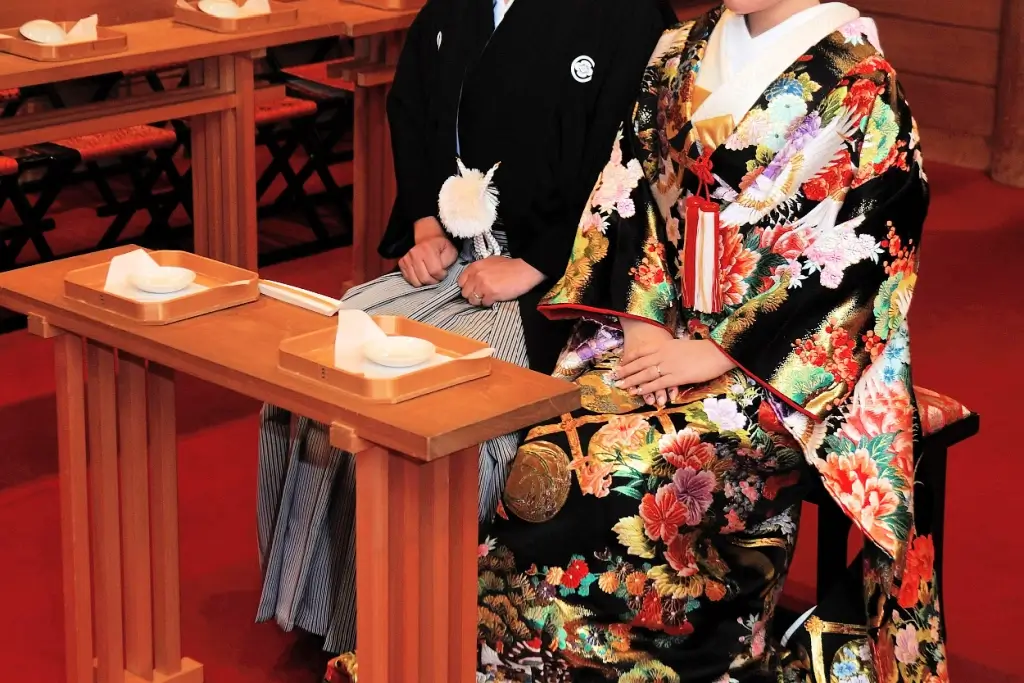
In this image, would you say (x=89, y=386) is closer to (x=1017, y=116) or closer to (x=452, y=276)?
(x=452, y=276)

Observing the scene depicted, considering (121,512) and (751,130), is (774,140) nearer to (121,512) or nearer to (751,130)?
(751,130)

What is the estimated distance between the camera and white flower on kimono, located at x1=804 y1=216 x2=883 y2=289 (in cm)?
241

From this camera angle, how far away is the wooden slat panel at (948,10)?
6531 mm

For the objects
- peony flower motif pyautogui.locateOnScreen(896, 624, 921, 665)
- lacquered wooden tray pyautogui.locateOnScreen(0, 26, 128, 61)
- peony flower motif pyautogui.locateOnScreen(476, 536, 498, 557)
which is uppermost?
lacquered wooden tray pyautogui.locateOnScreen(0, 26, 128, 61)

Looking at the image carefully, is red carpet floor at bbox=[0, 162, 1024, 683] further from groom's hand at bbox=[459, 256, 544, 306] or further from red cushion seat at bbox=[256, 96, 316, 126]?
groom's hand at bbox=[459, 256, 544, 306]

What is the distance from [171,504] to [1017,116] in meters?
4.74

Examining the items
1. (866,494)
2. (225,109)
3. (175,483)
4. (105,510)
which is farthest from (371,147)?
(866,494)

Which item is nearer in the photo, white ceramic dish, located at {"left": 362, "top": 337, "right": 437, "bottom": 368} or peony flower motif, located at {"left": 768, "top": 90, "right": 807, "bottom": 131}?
white ceramic dish, located at {"left": 362, "top": 337, "right": 437, "bottom": 368}

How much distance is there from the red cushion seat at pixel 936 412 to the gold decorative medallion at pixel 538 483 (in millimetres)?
668

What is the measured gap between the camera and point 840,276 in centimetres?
241

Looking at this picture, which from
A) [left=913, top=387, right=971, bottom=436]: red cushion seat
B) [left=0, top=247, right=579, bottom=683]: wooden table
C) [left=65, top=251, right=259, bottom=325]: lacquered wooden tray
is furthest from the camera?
[left=913, top=387, right=971, bottom=436]: red cushion seat

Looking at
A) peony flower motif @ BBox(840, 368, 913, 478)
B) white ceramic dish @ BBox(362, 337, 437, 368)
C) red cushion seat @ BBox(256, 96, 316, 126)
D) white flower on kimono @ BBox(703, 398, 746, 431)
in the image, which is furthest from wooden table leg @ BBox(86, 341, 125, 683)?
red cushion seat @ BBox(256, 96, 316, 126)

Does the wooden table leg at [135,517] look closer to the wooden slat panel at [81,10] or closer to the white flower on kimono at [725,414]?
the white flower on kimono at [725,414]

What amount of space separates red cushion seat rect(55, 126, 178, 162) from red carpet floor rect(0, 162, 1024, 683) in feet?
1.92
